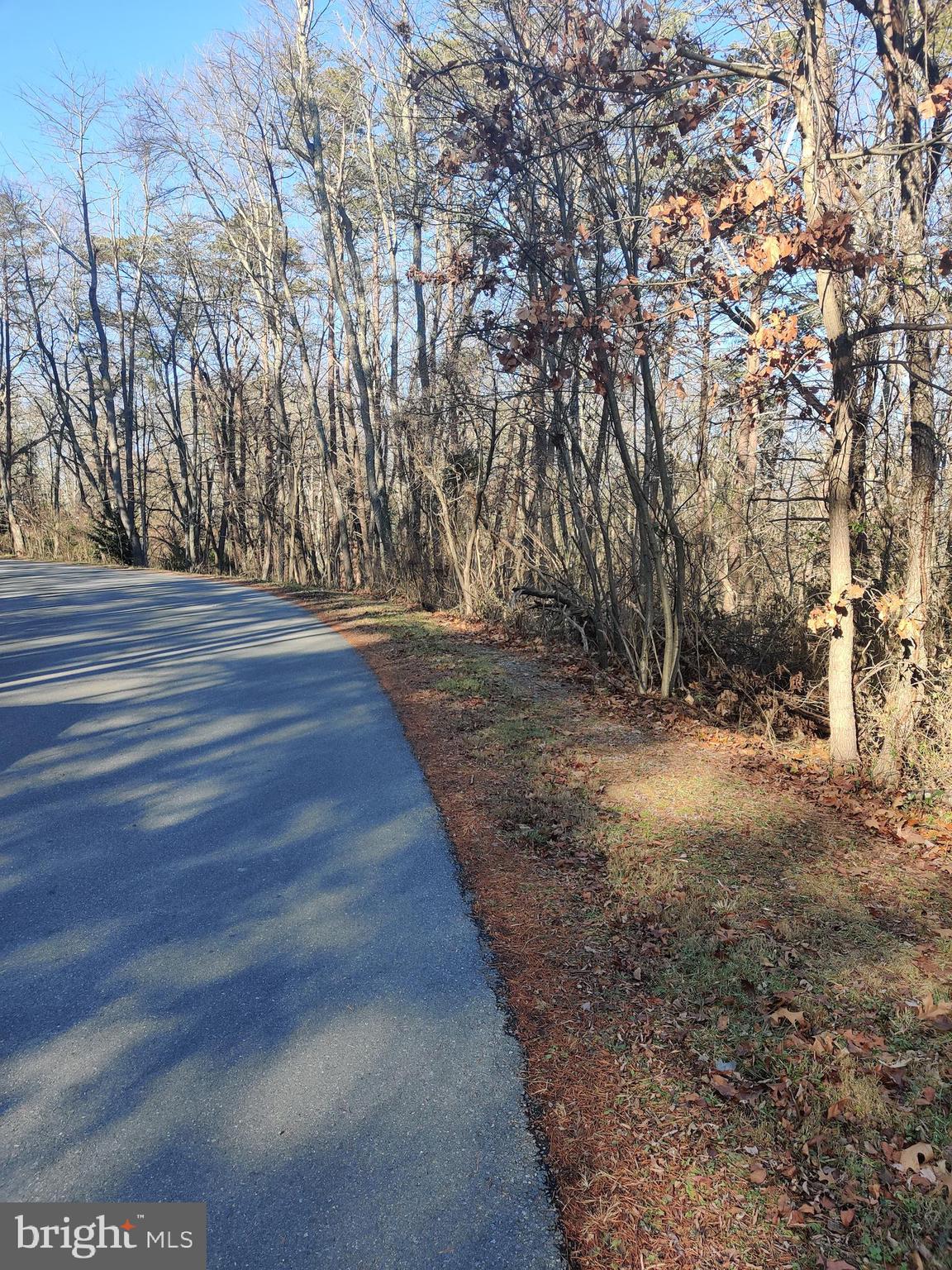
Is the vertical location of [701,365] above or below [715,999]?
above

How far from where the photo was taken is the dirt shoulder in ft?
8.05

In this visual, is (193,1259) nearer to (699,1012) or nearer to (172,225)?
(699,1012)

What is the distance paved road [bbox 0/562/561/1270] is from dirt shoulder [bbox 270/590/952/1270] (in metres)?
0.27

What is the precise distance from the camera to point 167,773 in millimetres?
5996

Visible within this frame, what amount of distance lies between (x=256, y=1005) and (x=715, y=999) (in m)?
2.04
